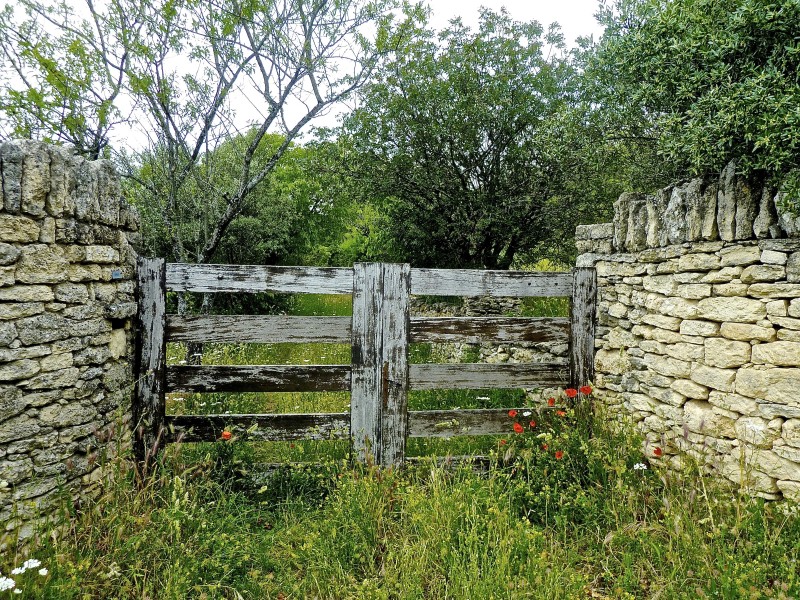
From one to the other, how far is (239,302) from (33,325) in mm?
9748

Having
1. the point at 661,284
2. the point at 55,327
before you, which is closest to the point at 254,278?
the point at 55,327

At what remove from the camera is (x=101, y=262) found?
3.29m

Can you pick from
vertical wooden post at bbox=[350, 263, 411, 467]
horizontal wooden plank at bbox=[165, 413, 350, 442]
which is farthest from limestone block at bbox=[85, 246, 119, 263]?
vertical wooden post at bbox=[350, 263, 411, 467]

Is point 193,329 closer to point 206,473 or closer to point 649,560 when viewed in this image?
point 206,473

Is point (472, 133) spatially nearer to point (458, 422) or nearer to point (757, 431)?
point (458, 422)

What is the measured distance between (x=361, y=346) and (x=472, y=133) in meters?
7.15

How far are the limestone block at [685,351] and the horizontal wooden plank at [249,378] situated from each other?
8.50 ft

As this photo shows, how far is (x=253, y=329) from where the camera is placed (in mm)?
3861

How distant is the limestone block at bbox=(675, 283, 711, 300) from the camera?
3.36 meters

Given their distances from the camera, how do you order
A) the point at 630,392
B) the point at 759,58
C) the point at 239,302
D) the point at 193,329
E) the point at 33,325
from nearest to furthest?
the point at 33,325
the point at 759,58
the point at 193,329
the point at 630,392
the point at 239,302

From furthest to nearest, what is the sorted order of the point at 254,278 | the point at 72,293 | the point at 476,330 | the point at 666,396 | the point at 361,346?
the point at 476,330 → the point at 361,346 → the point at 254,278 → the point at 666,396 → the point at 72,293

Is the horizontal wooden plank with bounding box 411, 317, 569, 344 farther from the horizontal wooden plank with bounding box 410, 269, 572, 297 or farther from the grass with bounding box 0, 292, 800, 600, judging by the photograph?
the grass with bounding box 0, 292, 800, 600

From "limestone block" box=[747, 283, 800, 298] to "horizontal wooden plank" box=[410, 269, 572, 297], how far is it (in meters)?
1.61

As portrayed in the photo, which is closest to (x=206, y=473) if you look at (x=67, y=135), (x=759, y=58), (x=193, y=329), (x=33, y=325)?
(x=193, y=329)
